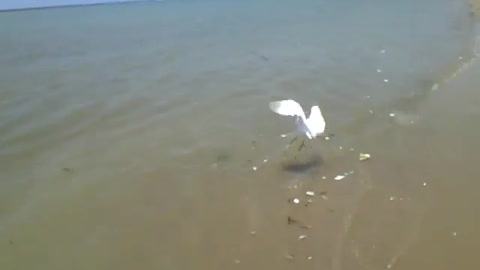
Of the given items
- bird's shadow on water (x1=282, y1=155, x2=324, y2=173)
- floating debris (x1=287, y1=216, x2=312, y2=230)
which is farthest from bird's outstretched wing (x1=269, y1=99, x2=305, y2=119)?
floating debris (x1=287, y1=216, x2=312, y2=230)

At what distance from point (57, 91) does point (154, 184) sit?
237cm

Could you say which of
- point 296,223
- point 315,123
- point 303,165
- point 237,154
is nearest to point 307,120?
point 315,123

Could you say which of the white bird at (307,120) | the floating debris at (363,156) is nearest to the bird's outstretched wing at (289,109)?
the white bird at (307,120)

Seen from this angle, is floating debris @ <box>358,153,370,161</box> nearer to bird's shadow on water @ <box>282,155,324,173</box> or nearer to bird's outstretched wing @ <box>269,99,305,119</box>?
bird's shadow on water @ <box>282,155,324,173</box>

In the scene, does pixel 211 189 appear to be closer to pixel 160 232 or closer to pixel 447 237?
pixel 160 232

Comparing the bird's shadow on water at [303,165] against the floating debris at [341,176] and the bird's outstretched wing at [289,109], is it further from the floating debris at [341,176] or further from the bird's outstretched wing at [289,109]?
the bird's outstretched wing at [289,109]

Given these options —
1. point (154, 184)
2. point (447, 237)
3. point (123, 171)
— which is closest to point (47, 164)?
point (123, 171)

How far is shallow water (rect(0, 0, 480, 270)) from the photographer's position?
275 centimetres

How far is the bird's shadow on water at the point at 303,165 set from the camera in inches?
137

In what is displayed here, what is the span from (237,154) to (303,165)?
1.61ft

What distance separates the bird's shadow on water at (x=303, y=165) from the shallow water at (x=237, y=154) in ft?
0.05

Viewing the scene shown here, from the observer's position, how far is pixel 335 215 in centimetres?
294

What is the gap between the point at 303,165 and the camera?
11.6ft

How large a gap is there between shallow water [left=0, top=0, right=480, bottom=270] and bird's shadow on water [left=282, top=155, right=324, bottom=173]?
0.6 inches
